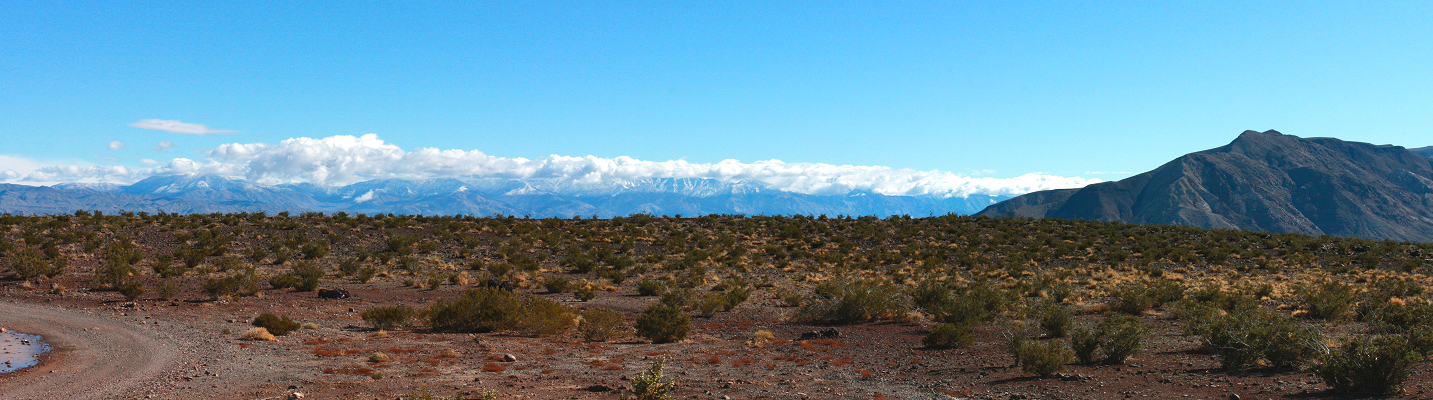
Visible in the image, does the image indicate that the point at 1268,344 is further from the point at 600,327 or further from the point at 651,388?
the point at 600,327

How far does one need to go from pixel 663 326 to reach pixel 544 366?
13.5 feet

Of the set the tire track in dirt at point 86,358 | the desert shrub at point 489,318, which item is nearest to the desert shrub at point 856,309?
the desert shrub at point 489,318

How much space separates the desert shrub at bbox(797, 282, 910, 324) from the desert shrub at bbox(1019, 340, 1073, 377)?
8420mm

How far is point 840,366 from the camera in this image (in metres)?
14.3

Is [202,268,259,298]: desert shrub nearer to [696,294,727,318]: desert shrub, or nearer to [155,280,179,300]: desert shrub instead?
[155,280,179,300]: desert shrub

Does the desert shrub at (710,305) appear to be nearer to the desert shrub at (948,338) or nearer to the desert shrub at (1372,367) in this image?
the desert shrub at (948,338)

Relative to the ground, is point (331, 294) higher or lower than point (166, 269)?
lower

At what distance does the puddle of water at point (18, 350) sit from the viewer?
1236 cm

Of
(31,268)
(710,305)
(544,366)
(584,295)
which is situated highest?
(31,268)

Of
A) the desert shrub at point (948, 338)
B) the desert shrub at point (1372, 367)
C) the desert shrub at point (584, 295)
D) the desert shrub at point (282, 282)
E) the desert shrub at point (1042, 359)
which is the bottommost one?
the desert shrub at point (584, 295)

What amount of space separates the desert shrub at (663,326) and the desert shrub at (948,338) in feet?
19.2

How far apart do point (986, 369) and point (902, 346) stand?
338cm

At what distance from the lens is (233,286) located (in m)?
23.6

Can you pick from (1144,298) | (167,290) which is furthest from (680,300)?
(167,290)
